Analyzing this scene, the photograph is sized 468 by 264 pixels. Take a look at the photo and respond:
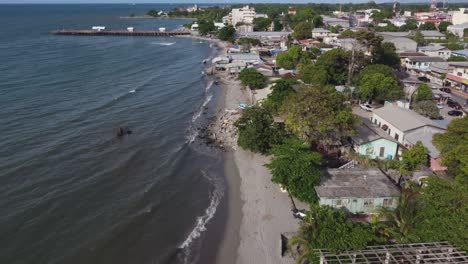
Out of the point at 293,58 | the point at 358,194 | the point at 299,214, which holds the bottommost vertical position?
the point at 299,214

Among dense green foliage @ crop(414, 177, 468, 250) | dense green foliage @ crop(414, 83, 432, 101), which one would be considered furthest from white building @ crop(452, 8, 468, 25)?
dense green foliage @ crop(414, 177, 468, 250)

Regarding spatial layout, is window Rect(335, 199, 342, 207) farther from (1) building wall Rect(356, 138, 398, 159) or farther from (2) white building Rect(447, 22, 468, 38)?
(2) white building Rect(447, 22, 468, 38)

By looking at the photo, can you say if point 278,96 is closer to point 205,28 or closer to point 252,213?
point 252,213

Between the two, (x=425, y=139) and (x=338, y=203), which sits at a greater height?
(x=425, y=139)

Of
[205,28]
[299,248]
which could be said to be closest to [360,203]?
[299,248]

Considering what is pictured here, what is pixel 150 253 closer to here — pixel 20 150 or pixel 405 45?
pixel 20 150

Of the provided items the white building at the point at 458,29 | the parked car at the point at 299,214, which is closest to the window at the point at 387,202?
the parked car at the point at 299,214
